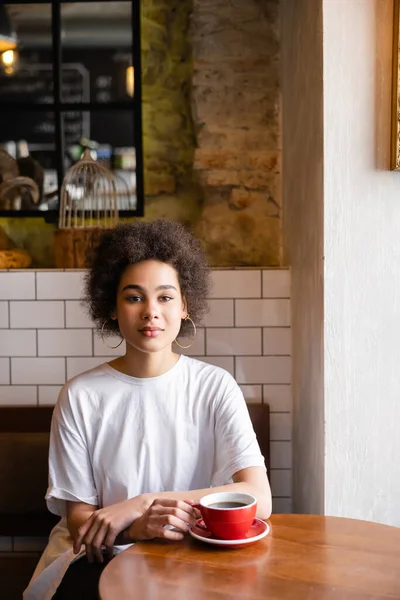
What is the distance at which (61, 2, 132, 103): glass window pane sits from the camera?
2.92m

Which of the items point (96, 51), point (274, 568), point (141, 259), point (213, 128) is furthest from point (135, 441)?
point (96, 51)

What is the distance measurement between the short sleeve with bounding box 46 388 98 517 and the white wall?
0.66 metres

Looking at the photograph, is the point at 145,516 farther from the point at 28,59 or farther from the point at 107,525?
the point at 28,59

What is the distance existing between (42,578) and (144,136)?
1.77 m

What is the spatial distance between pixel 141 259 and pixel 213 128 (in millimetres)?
1144

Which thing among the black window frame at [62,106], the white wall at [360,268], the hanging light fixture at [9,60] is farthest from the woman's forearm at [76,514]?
the hanging light fixture at [9,60]

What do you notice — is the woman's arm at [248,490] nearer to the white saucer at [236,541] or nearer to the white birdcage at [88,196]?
the white saucer at [236,541]

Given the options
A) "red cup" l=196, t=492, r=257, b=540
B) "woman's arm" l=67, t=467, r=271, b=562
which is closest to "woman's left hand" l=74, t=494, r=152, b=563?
"woman's arm" l=67, t=467, r=271, b=562

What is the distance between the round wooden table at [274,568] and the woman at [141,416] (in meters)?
0.31

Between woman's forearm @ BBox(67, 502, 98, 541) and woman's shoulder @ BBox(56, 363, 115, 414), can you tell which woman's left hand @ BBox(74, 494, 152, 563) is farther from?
woman's shoulder @ BBox(56, 363, 115, 414)

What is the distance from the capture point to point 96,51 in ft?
9.63

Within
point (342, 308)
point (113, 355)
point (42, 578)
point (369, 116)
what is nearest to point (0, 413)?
point (113, 355)

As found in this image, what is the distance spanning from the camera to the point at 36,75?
2941 millimetres

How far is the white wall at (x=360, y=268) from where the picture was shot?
198 centimetres
